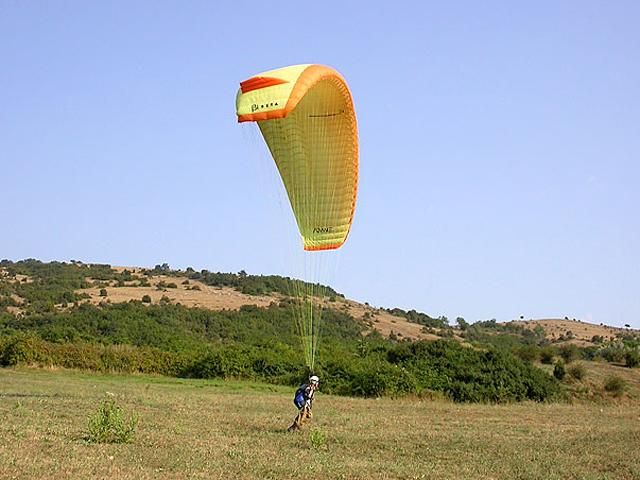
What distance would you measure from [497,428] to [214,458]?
9268 mm

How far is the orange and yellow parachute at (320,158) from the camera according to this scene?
18016 mm

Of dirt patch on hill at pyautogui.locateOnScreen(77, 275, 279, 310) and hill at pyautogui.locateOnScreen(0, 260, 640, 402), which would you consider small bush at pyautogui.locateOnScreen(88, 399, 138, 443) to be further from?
dirt patch on hill at pyautogui.locateOnScreen(77, 275, 279, 310)

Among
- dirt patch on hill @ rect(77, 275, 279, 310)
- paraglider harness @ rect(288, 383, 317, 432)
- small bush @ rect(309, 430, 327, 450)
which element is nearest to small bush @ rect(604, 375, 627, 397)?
paraglider harness @ rect(288, 383, 317, 432)

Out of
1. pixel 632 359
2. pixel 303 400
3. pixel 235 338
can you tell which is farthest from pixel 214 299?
pixel 303 400

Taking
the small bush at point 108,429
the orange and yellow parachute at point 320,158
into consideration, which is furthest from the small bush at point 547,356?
the small bush at point 108,429

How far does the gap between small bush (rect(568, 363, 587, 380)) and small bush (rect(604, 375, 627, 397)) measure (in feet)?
4.32

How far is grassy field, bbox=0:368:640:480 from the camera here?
12562 mm

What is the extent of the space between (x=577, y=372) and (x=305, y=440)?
2388cm

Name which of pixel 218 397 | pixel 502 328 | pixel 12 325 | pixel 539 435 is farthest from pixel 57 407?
pixel 502 328

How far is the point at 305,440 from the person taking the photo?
1627 cm

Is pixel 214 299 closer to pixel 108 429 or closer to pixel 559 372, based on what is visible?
pixel 559 372

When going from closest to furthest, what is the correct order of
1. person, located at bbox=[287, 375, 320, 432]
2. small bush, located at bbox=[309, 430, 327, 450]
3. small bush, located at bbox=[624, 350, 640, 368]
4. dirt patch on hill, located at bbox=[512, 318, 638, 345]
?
small bush, located at bbox=[309, 430, 327, 450] < person, located at bbox=[287, 375, 320, 432] < small bush, located at bbox=[624, 350, 640, 368] < dirt patch on hill, located at bbox=[512, 318, 638, 345]

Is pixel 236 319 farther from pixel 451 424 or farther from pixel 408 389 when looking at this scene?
pixel 451 424

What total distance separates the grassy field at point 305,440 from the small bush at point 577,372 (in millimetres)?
9131
